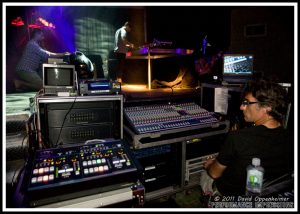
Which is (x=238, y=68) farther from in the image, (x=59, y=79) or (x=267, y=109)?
(x=59, y=79)

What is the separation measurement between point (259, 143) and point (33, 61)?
5517 mm

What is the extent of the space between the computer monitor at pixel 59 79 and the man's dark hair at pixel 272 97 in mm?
1384

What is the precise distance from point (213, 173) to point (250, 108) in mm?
528

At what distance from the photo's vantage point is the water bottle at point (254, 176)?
1.27 meters

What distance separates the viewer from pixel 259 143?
1331 mm

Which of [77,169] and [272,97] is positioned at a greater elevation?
[272,97]

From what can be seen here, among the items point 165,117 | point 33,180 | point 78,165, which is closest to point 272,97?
point 165,117

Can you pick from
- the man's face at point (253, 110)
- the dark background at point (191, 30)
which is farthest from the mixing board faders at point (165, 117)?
the dark background at point (191, 30)

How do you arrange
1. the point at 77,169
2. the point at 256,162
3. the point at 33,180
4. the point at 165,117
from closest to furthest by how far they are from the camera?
1. the point at 33,180
2. the point at 77,169
3. the point at 256,162
4. the point at 165,117

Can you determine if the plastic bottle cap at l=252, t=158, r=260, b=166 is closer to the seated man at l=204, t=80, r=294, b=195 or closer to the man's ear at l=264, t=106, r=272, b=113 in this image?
the seated man at l=204, t=80, r=294, b=195

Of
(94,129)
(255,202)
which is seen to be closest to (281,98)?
(255,202)

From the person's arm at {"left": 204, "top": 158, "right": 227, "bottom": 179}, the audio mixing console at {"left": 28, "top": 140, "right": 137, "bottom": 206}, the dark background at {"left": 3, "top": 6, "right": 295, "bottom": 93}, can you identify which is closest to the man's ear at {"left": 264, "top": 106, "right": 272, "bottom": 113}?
the dark background at {"left": 3, "top": 6, "right": 295, "bottom": 93}

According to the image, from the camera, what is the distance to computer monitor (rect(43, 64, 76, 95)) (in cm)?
168

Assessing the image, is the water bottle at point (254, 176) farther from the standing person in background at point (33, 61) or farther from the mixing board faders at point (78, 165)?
the standing person in background at point (33, 61)
